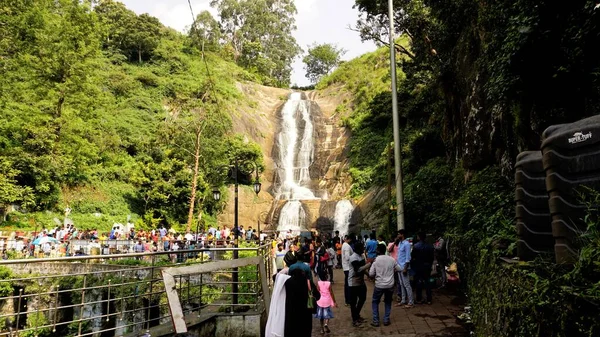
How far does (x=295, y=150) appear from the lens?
45500 millimetres

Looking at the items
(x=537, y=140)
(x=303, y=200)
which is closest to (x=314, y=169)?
(x=303, y=200)

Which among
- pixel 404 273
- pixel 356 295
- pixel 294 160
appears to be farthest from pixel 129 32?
pixel 356 295

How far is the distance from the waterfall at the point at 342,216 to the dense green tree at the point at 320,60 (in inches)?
1997

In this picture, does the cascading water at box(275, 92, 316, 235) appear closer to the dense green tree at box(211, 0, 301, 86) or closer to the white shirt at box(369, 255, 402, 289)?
the dense green tree at box(211, 0, 301, 86)

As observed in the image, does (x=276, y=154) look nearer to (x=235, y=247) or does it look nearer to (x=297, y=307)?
(x=235, y=247)

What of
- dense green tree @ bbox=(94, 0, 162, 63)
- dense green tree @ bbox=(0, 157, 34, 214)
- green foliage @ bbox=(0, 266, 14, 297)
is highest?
dense green tree @ bbox=(94, 0, 162, 63)

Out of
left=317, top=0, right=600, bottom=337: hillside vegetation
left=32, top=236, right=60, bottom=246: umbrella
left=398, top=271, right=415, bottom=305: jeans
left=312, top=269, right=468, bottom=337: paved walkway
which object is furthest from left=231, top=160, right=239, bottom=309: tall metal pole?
left=32, top=236, right=60, bottom=246: umbrella

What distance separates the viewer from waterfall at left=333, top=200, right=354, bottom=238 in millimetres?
31469

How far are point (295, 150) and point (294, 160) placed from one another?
170cm

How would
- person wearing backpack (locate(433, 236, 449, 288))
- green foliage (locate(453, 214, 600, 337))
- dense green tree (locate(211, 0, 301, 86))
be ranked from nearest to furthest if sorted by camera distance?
green foliage (locate(453, 214, 600, 337)) < person wearing backpack (locate(433, 236, 449, 288)) < dense green tree (locate(211, 0, 301, 86))

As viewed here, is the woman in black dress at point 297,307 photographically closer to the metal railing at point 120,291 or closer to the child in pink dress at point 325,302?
the child in pink dress at point 325,302

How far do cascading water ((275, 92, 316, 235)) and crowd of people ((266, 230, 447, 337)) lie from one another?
19773 mm

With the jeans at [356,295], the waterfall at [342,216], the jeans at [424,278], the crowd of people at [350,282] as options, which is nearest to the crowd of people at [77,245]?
the crowd of people at [350,282]

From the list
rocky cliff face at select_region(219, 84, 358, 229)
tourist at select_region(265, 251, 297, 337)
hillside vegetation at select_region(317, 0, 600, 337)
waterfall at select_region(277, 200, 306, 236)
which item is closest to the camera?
hillside vegetation at select_region(317, 0, 600, 337)
